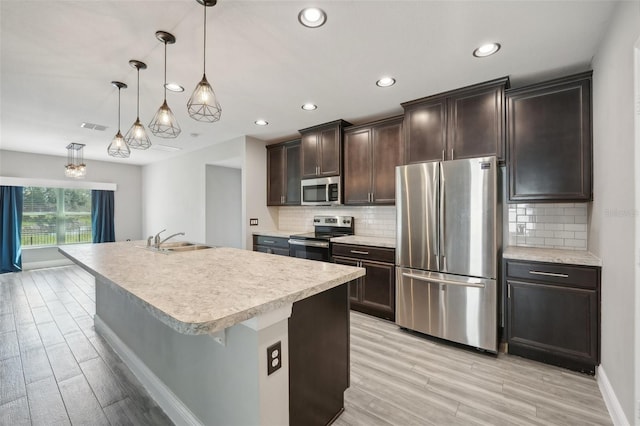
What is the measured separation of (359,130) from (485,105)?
1538mm

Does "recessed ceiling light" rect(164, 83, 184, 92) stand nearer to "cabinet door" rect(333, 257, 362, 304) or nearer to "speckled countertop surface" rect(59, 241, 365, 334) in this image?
"speckled countertop surface" rect(59, 241, 365, 334)

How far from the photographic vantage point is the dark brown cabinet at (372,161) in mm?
3432

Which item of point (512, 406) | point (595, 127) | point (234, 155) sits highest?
point (234, 155)

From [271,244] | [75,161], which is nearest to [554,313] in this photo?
[271,244]

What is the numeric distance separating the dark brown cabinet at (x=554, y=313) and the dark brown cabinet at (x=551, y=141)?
64 cm

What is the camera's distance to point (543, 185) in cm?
240

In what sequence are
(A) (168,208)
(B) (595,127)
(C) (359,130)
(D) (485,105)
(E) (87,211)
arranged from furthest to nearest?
(E) (87,211) < (A) (168,208) < (C) (359,130) < (D) (485,105) < (B) (595,127)

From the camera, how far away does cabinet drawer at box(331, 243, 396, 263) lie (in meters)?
3.14

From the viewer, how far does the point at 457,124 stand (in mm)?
2750

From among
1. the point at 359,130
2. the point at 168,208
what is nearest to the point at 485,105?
the point at 359,130

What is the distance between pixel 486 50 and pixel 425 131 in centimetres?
94

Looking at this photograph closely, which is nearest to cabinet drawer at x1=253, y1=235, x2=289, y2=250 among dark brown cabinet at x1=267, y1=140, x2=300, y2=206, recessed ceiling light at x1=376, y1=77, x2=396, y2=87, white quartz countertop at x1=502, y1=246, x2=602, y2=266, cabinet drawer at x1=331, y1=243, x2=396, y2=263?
dark brown cabinet at x1=267, y1=140, x2=300, y2=206

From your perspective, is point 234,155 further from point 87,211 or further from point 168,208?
point 87,211

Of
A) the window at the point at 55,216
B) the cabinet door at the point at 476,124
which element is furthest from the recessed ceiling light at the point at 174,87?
the window at the point at 55,216
